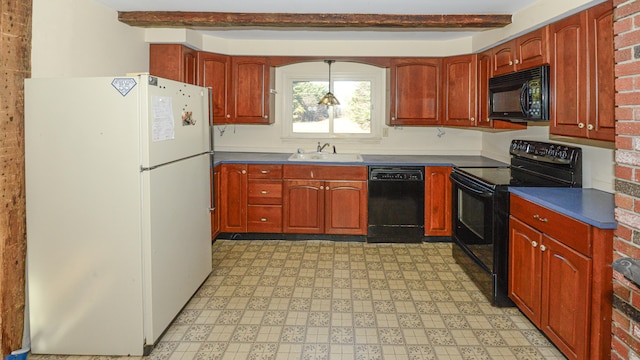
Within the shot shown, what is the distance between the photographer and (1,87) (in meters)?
2.16

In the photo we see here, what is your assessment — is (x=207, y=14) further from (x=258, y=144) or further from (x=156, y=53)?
(x=258, y=144)

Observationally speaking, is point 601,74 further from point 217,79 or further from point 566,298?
point 217,79

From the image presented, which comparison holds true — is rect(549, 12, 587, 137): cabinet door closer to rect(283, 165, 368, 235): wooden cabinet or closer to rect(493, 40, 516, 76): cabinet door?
rect(493, 40, 516, 76): cabinet door

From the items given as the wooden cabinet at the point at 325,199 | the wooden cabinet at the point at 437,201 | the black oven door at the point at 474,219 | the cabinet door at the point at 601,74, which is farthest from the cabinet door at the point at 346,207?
A: the cabinet door at the point at 601,74

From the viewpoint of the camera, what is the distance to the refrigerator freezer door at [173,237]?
2.39 meters

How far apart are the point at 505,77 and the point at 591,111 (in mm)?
1081

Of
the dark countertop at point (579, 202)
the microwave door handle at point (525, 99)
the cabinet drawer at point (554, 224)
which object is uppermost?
the microwave door handle at point (525, 99)

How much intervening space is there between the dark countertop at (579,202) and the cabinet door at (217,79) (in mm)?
3095

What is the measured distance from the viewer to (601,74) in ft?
7.61

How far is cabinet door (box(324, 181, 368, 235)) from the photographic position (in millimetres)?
4527

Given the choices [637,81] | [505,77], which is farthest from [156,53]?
[637,81]

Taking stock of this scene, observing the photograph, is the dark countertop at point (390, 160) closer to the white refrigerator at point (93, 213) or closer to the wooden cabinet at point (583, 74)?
the wooden cabinet at point (583, 74)

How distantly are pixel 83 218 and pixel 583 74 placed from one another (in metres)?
2.93

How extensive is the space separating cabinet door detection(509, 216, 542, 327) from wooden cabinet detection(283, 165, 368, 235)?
1885 mm
